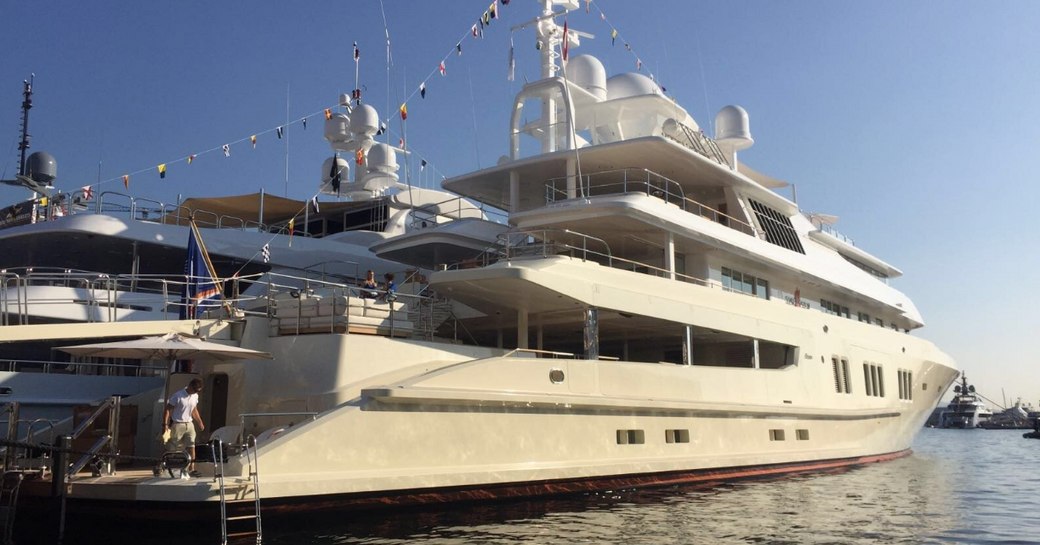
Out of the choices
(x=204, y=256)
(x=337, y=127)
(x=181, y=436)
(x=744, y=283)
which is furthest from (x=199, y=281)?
(x=337, y=127)

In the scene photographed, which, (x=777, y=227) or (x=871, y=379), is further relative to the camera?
(x=871, y=379)

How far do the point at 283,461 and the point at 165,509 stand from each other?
1.37 m

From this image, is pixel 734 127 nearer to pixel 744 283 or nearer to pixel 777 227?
pixel 777 227

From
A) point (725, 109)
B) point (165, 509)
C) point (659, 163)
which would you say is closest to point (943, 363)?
point (725, 109)

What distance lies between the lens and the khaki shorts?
10383 millimetres

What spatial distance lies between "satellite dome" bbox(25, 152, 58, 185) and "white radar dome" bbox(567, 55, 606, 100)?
18058mm

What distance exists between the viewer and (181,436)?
Answer: 411 inches

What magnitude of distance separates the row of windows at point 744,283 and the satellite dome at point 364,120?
14.8 m

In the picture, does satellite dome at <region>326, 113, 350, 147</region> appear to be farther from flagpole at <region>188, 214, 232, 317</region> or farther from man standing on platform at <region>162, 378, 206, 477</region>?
man standing on platform at <region>162, 378, 206, 477</region>

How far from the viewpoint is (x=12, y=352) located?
18625mm

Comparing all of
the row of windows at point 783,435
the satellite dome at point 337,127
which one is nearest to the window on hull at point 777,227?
the row of windows at point 783,435

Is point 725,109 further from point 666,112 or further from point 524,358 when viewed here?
point 524,358

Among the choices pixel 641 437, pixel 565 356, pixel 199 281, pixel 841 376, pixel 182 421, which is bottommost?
pixel 641 437

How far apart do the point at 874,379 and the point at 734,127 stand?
24.6ft
